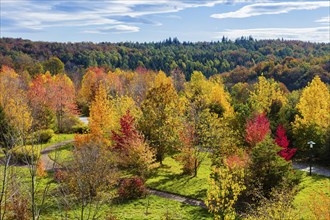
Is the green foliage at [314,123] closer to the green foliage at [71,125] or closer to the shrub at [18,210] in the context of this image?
the shrub at [18,210]

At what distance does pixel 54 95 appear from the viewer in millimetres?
50844

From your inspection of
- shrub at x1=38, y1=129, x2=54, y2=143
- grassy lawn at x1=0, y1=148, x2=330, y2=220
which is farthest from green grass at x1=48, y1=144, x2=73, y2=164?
grassy lawn at x1=0, y1=148, x2=330, y2=220

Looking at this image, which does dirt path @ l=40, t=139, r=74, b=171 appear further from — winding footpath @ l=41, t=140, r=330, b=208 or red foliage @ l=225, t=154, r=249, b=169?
→ red foliage @ l=225, t=154, r=249, b=169

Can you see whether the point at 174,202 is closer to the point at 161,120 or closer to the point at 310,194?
the point at 161,120

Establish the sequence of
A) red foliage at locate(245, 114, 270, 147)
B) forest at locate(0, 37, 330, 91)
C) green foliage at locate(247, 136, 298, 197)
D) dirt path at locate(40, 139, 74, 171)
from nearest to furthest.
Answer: green foliage at locate(247, 136, 298, 197) → red foliage at locate(245, 114, 270, 147) → dirt path at locate(40, 139, 74, 171) → forest at locate(0, 37, 330, 91)

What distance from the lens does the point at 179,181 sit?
31375 mm

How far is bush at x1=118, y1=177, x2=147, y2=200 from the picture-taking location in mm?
27750

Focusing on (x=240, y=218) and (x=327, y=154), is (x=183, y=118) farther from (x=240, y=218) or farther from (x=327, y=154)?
(x=327, y=154)

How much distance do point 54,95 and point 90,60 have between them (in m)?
70.9

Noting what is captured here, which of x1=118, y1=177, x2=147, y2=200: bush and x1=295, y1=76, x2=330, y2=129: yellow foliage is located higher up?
x1=295, y1=76, x2=330, y2=129: yellow foliage

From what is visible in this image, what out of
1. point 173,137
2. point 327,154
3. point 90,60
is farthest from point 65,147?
point 90,60

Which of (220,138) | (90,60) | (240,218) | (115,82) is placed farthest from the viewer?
(90,60)

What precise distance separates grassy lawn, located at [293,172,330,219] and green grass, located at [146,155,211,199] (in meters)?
7.10

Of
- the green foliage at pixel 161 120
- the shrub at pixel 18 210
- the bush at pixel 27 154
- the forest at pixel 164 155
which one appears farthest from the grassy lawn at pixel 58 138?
the shrub at pixel 18 210
